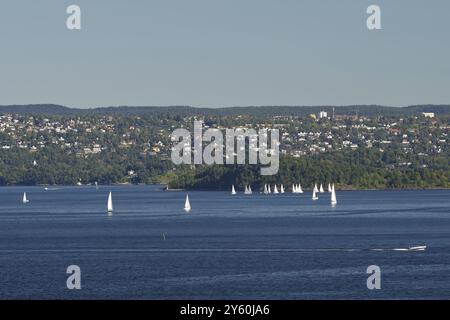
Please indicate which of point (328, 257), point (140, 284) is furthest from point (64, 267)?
point (328, 257)

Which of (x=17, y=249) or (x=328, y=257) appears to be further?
(x=17, y=249)

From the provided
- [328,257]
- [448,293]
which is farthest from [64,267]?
[448,293]

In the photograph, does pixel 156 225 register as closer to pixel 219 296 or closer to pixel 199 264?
pixel 199 264
